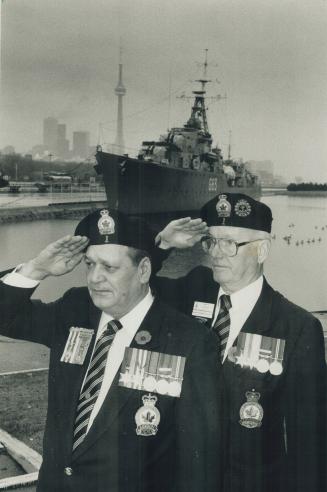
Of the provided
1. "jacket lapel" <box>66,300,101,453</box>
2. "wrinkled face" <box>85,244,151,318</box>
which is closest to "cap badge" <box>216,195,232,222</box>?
"wrinkled face" <box>85,244,151,318</box>

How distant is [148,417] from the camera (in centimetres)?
174

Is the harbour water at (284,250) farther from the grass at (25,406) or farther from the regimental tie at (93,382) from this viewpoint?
the regimental tie at (93,382)

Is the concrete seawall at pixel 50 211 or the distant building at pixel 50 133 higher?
the distant building at pixel 50 133

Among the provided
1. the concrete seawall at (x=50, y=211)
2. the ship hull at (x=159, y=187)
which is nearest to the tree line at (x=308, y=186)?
the ship hull at (x=159, y=187)

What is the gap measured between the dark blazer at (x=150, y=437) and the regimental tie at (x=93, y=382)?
0.08ft

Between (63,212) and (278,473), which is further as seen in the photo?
(63,212)

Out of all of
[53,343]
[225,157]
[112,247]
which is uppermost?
[225,157]

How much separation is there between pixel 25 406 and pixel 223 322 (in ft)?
7.53

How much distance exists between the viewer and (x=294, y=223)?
3.89 metres

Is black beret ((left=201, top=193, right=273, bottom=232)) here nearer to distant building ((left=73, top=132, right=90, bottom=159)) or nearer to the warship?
the warship

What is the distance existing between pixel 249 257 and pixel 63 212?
200 cm

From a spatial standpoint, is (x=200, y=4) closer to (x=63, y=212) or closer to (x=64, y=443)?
(x=63, y=212)

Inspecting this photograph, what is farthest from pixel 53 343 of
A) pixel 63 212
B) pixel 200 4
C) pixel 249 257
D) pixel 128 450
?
pixel 200 4

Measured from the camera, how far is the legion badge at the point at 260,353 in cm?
210
